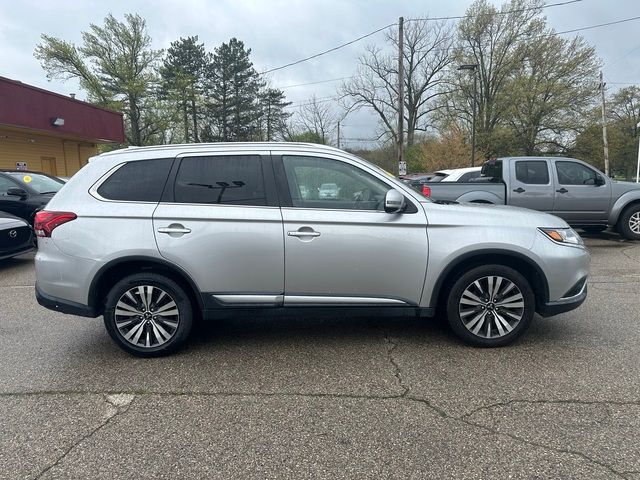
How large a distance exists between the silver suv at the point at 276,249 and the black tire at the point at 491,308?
10mm

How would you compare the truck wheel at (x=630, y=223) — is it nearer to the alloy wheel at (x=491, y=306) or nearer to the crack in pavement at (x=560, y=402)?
the alloy wheel at (x=491, y=306)

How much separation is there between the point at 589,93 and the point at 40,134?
3565 centimetres

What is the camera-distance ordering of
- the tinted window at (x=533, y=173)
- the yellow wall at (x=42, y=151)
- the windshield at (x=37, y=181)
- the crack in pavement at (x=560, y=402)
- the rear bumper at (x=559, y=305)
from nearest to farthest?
the crack in pavement at (x=560, y=402), the rear bumper at (x=559, y=305), the tinted window at (x=533, y=173), the windshield at (x=37, y=181), the yellow wall at (x=42, y=151)

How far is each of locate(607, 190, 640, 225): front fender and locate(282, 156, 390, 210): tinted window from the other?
7712 millimetres

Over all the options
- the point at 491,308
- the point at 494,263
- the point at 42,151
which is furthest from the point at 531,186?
the point at 42,151

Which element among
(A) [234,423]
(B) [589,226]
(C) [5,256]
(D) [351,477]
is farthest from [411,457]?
(B) [589,226]

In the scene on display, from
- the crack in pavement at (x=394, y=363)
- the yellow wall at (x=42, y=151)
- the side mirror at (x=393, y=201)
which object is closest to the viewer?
the crack in pavement at (x=394, y=363)

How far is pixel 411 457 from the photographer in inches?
96.0

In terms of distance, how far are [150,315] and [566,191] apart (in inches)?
334

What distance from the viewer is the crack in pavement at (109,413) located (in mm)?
2435

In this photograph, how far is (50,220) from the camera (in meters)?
3.70

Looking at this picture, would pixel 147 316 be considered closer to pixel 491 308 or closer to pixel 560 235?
pixel 491 308

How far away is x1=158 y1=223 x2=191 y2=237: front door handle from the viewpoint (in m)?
3.63

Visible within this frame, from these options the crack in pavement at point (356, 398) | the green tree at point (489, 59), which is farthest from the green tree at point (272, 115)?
the crack in pavement at point (356, 398)
